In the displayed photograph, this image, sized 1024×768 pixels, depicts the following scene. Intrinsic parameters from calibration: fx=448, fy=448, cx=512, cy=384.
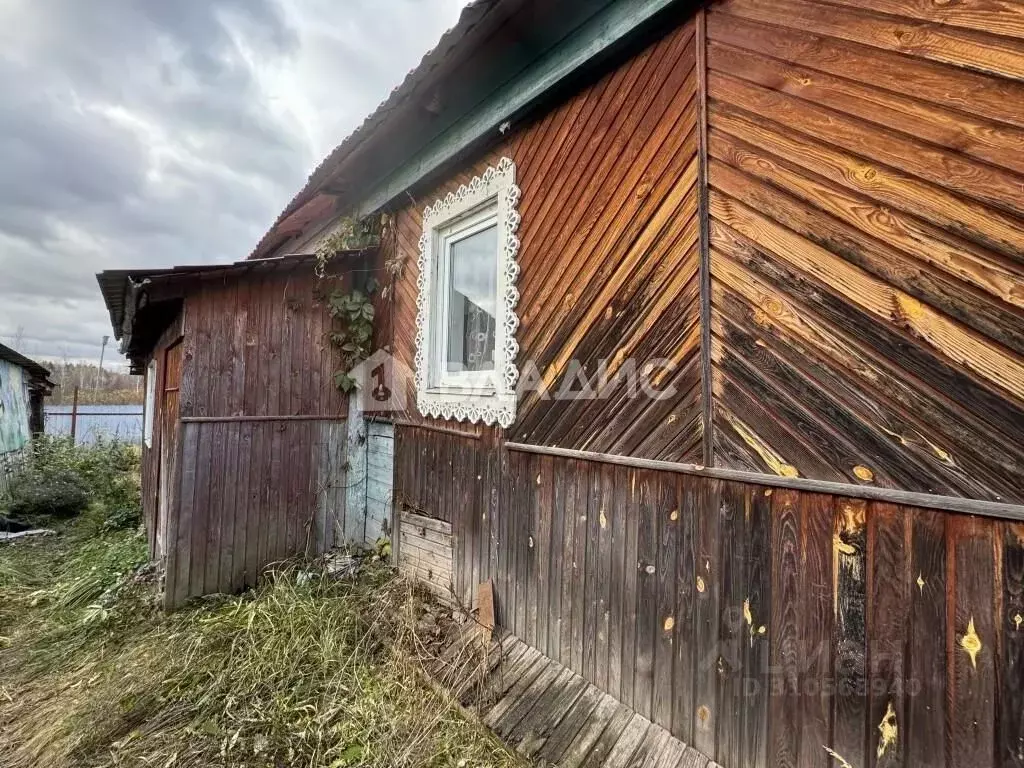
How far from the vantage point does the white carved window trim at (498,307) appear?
2.73m

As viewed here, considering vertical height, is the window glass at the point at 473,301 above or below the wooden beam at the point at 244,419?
above

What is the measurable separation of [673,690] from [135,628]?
4.03 meters

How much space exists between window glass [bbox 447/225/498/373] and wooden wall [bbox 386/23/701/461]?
44 centimetres

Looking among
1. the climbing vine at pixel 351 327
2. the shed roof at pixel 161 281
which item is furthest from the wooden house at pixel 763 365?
the shed roof at pixel 161 281

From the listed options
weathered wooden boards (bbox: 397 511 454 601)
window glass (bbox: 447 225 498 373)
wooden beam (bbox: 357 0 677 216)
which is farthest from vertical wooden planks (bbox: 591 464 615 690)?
wooden beam (bbox: 357 0 677 216)

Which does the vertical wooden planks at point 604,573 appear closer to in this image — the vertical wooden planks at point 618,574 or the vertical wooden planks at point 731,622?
the vertical wooden planks at point 618,574

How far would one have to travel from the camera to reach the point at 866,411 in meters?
1.37

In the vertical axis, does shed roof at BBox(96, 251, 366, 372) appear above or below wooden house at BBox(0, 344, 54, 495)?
above

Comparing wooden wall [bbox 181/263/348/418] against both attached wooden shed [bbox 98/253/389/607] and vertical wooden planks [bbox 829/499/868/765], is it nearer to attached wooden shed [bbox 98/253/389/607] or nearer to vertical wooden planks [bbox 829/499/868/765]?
attached wooden shed [bbox 98/253/389/607]

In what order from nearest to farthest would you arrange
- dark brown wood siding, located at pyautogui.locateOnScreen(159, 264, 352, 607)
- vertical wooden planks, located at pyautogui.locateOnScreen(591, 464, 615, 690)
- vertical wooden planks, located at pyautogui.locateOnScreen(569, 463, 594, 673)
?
vertical wooden planks, located at pyautogui.locateOnScreen(591, 464, 615, 690)
vertical wooden planks, located at pyautogui.locateOnScreen(569, 463, 594, 673)
dark brown wood siding, located at pyautogui.locateOnScreen(159, 264, 352, 607)

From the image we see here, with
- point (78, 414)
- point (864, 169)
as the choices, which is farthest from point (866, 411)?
point (78, 414)

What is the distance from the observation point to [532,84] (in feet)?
8.50

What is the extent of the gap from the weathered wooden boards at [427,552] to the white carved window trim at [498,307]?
2.86 ft

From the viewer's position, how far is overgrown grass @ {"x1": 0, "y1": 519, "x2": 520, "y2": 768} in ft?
7.50
